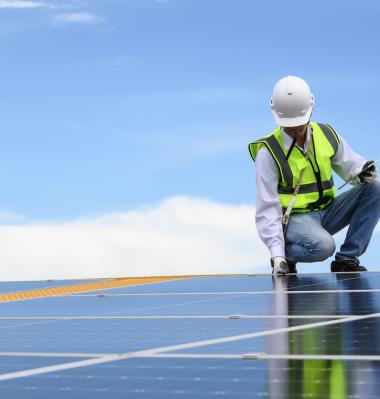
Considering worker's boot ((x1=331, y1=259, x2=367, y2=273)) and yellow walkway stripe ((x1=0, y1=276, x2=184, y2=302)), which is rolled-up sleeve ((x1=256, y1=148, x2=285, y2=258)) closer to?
worker's boot ((x1=331, y1=259, x2=367, y2=273))

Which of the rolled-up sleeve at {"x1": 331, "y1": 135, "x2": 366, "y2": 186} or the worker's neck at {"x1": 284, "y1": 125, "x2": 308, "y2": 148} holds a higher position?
the worker's neck at {"x1": 284, "y1": 125, "x2": 308, "y2": 148}

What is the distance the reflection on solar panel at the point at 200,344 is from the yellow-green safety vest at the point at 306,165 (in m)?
1.34

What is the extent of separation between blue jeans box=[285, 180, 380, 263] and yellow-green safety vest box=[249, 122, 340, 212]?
6.6 inches

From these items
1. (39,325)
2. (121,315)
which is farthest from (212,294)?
(39,325)

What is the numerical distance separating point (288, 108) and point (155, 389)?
5.77 meters

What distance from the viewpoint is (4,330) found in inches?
216

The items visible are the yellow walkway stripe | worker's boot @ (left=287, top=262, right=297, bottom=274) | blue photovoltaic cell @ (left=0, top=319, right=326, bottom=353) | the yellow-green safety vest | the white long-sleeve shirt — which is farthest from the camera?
worker's boot @ (left=287, top=262, right=297, bottom=274)

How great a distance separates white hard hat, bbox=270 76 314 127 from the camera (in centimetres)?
874

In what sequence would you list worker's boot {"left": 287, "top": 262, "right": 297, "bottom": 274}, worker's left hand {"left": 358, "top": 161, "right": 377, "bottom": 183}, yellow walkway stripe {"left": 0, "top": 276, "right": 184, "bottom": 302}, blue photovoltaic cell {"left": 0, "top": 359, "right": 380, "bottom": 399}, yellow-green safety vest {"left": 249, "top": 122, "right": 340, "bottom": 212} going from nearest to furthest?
blue photovoltaic cell {"left": 0, "top": 359, "right": 380, "bottom": 399}, yellow walkway stripe {"left": 0, "top": 276, "right": 184, "bottom": 302}, yellow-green safety vest {"left": 249, "top": 122, "right": 340, "bottom": 212}, worker's left hand {"left": 358, "top": 161, "right": 377, "bottom": 183}, worker's boot {"left": 287, "top": 262, "right": 297, "bottom": 274}

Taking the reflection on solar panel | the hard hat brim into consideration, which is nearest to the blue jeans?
the hard hat brim

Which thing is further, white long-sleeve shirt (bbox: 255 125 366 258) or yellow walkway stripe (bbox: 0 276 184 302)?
white long-sleeve shirt (bbox: 255 125 366 258)

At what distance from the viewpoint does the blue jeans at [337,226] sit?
887 centimetres

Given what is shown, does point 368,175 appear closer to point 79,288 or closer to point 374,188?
point 374,188

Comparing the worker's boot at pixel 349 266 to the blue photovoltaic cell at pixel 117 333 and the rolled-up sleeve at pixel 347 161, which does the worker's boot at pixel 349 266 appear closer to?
the rolled-up sleeve at pixel 347 161
